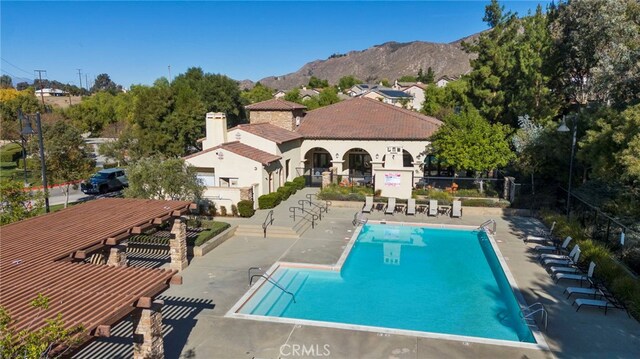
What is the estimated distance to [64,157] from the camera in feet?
82.9

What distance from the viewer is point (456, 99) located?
3744 centimetres

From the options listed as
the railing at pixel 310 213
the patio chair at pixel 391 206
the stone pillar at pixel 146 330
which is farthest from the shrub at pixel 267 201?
the stone pillar at pixel 146 330

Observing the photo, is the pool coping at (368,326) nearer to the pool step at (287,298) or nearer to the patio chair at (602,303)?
the pool step at (287,298)

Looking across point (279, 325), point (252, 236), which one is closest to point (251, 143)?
point (252, 236)

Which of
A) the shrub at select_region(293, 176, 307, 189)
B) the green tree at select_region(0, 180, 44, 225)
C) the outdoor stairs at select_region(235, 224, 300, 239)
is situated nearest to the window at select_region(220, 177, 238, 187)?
the outdoor stairs at select_region(235, 224, 300, 239)

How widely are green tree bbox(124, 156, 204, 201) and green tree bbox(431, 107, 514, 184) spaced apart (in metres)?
16.6

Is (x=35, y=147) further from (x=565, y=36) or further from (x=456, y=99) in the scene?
(x=565, y=36)

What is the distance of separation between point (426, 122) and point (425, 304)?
21.8m

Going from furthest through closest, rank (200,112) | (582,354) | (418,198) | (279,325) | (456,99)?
(200,112) < (456,99) < (418,198) < (279,325) < (582,354)

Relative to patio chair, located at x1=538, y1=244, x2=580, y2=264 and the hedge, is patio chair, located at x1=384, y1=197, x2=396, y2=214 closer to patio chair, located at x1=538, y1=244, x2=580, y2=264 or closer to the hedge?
the hedge

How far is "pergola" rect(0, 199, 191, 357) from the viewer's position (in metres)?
7.23

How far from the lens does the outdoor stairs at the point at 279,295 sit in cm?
1396

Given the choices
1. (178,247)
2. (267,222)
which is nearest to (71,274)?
(178,247)

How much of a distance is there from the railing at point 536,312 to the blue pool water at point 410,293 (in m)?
0.30
